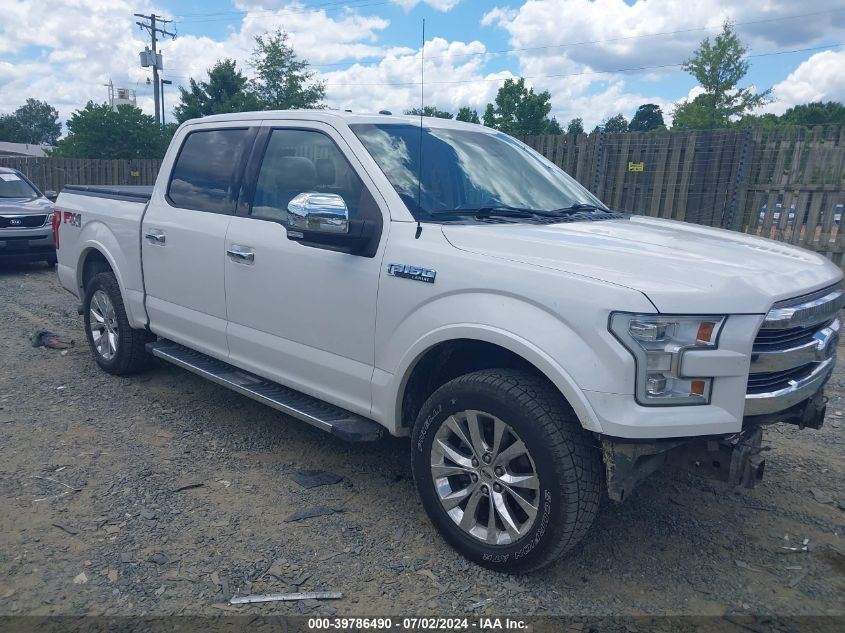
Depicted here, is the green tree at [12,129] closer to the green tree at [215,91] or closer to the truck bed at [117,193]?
the green tree at [215,91]

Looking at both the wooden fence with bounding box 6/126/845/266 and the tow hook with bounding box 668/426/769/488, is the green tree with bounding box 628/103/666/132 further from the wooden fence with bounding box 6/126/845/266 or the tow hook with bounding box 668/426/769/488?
the tow hook with bounding box 668/426/769/488

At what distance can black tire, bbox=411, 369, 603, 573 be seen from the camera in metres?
2.77

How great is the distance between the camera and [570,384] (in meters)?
2.68

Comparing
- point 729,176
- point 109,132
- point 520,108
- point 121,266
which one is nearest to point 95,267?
point 121,266

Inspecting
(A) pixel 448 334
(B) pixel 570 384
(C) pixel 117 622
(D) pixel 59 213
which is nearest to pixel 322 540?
(C) pixel 117 622

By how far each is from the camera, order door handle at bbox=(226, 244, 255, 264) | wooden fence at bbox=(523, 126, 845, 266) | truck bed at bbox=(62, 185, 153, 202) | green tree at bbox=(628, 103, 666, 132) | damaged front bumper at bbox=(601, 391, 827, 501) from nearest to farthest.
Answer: damaged front bumper at bbox=(601, 391, 827, 501)
door handle at bbox=(226, 244, 255, 264)
truck bed at bbox=(62, 185, 153, 202)
wooden fence at bbox=(523, 126, 845, 266)
green tree at bbox=(628, 103, 666, 132)

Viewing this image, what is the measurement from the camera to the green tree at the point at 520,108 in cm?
4697

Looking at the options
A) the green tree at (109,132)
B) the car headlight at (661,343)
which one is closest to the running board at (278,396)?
the car headlight at (661,343)

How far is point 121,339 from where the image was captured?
18.3 ft

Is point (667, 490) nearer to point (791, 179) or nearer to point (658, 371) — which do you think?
point (658, 371)

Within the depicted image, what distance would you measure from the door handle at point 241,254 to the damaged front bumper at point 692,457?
7.79 feet

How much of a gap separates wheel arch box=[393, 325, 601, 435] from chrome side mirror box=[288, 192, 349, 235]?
711 mm

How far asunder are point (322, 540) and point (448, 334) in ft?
4.03

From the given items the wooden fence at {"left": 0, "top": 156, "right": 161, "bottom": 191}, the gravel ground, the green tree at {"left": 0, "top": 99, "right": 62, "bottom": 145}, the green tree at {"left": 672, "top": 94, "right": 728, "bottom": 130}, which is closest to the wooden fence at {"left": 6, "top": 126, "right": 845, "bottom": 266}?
the gravel ground
